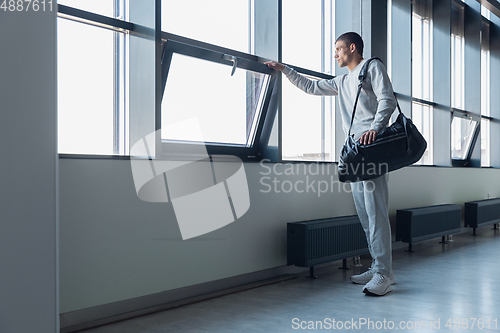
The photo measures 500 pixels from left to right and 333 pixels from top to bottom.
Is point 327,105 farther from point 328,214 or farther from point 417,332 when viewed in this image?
point 417,332

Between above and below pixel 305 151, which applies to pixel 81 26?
above

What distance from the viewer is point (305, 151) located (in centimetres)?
393

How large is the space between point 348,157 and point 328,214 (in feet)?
4.15

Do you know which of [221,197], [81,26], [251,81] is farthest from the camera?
[251,81]

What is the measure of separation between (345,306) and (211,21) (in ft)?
6.60

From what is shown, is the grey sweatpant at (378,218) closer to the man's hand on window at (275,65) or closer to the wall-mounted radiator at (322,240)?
the wall-mounted radiator at (322,240)

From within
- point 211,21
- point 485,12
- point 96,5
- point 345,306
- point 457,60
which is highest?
point 485,12

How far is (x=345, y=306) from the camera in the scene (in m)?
2.53

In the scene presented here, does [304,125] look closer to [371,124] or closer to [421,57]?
[371,124]

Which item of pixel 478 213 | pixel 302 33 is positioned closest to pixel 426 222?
pixel 478 213

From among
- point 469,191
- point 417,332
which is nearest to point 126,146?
point 417,332

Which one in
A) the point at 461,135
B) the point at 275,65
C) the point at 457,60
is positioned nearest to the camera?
the point at 275,65

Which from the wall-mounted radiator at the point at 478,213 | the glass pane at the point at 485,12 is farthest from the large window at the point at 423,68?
the glass pane at the point at 485,12

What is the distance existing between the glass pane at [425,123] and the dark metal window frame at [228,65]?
2.95 m
